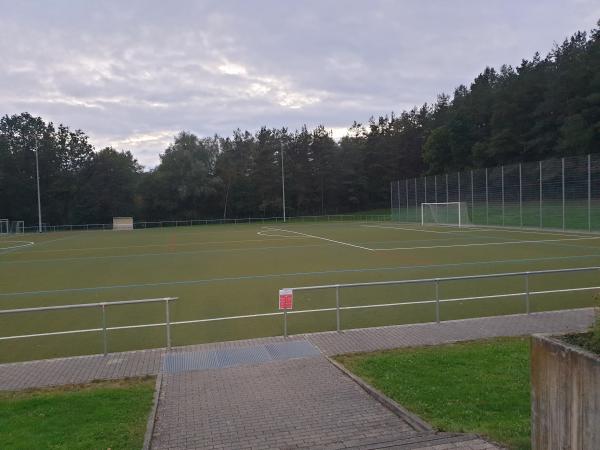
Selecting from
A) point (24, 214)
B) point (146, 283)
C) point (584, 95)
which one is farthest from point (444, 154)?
point (146, 283)

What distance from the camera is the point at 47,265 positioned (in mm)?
24562

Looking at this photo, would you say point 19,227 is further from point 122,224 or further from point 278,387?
point 278,387

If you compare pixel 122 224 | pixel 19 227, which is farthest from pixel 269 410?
pixel 19 227

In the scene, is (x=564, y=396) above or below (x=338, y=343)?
above

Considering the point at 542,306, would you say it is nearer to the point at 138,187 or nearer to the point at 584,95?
the point at 584,95

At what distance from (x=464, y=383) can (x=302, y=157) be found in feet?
289

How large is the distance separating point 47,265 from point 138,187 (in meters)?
62.1

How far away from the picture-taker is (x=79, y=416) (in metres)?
5.53

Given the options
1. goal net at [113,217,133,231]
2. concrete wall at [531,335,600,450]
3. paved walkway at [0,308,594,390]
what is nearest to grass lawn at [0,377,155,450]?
paved walkway at [0,308,594,390]

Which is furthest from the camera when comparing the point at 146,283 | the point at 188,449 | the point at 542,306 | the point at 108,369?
the point at 146,283

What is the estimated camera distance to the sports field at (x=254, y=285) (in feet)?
33.7

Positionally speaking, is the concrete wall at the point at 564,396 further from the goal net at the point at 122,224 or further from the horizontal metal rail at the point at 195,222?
the goal net at the point at 122,224

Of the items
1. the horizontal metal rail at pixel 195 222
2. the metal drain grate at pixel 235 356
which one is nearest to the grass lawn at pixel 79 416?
the metal drain grate at pixel 235 356

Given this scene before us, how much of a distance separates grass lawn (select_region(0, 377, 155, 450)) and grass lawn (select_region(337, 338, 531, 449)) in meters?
2.71
